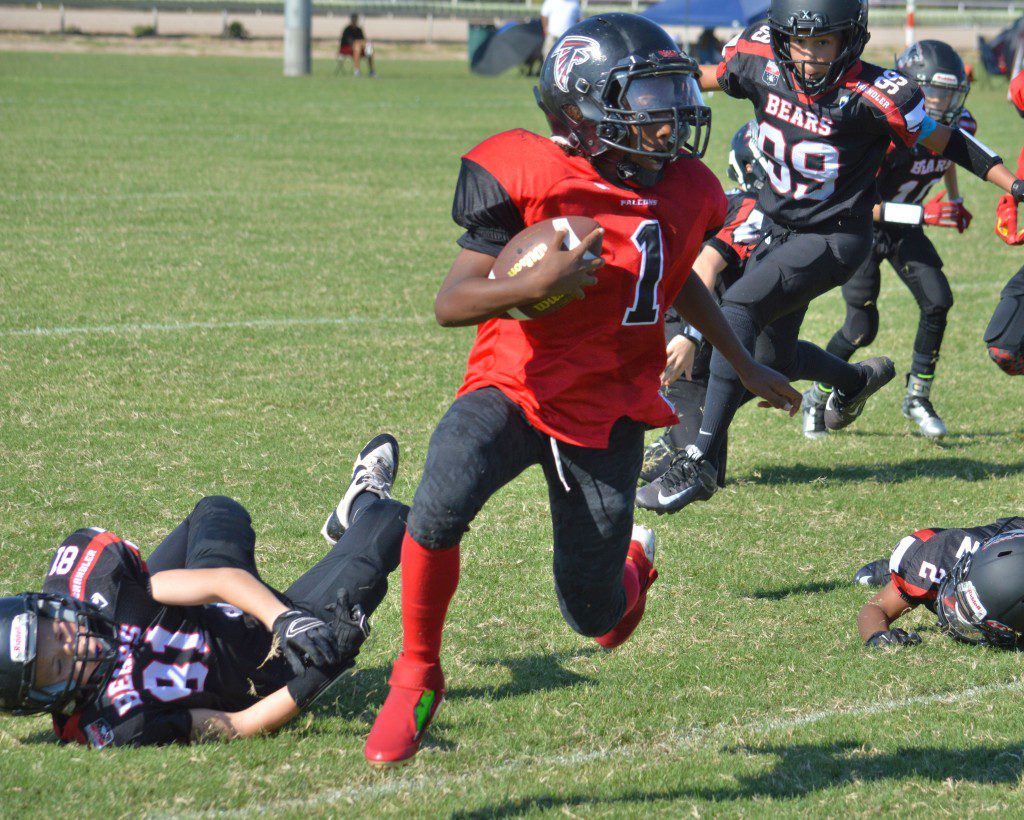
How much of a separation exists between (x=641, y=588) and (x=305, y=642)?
1142 millimetres

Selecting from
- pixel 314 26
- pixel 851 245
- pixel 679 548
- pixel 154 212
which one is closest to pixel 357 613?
pixel 679 548

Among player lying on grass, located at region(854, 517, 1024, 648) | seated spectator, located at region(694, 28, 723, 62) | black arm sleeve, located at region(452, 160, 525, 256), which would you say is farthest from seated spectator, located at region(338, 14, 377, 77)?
black arm sleeve, located at region(452, 160, 525, 256)

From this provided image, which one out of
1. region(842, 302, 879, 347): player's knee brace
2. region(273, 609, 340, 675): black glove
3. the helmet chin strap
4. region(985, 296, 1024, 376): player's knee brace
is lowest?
region(273, 609, 340, 675): black glove

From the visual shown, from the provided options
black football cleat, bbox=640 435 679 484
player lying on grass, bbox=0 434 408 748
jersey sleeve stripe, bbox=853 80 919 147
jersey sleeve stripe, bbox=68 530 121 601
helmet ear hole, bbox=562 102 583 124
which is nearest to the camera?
player lying on grass, bbox=0 434 408 748

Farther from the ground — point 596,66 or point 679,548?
point 596,66

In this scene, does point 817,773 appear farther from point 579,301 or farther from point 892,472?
point 892,472

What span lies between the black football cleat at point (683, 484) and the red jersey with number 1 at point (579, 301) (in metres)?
1.61

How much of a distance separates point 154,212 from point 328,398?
5.53m

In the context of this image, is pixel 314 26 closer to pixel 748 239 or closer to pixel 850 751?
pixel 748 239

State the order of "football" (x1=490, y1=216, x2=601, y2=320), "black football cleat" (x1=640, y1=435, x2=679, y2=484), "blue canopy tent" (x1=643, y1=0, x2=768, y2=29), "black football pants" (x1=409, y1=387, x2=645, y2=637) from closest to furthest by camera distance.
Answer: "football" (x1=490, y1=216, x2=601, y2=320), "black football pants" (x1=409, y1=387, x2=645, y2=637), "black football cleat" (x1=640, y1=435, x2=679, y2=484), "blue canopy tent" (x1=643, y1=0, x2=768, y2=29)

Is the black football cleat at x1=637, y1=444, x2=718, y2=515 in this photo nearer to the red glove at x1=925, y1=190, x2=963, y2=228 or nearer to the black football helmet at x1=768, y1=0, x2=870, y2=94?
the black football helmet at x1=768, y1=0, x2=870, y2=94

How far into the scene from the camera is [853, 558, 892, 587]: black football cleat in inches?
187

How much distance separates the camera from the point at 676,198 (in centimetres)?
350

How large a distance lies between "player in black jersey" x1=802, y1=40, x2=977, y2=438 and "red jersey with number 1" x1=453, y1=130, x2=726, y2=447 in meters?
3.55
